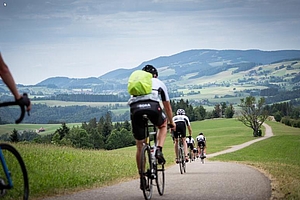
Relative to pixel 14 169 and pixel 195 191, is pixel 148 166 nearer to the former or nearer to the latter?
pixel 195 191

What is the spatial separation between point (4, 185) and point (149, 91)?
311 cm

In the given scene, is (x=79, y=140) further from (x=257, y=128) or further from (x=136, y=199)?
(x=136, y=199)

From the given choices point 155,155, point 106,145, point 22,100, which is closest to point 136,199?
point 155,155

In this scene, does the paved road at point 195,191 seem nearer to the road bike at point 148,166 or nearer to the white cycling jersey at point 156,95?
the road bike at point 148,166

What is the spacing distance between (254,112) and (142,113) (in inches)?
3979

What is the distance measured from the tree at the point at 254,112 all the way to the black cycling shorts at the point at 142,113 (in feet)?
322

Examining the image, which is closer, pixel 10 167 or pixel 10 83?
pixel 10 83

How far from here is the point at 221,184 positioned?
35.4 ft

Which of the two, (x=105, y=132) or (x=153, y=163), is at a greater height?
(x=153, y=163)

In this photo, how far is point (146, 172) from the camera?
8.44 m

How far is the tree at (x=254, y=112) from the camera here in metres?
106

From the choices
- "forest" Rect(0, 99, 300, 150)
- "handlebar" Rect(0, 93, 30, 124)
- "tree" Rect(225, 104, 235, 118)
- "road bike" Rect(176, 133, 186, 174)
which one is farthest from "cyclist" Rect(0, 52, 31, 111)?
"tree" Rect(225, 104, 235, 118)

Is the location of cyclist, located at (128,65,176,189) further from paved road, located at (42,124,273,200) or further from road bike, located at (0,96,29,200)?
road bike, located at (0,96,29,200)

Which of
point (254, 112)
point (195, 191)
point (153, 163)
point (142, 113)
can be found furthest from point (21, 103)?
point (254, 112)
